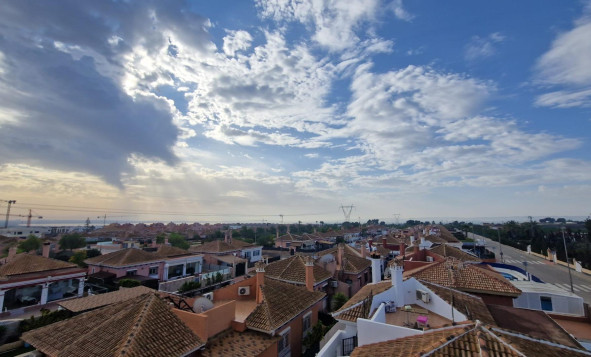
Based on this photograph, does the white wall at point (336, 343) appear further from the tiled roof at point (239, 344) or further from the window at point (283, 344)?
the window at point (283, 344)

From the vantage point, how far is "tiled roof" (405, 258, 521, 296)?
1313 centimetres

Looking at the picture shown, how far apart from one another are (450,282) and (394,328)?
7.13m

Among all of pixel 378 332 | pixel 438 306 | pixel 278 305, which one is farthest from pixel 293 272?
pixel 378 332

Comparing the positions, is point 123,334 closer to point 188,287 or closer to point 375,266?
point 375,266

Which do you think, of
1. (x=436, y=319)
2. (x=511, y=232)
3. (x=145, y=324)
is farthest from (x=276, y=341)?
(x=511, y=232)

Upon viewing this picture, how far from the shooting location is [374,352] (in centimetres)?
766

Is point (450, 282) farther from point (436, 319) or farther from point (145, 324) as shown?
point (145, 324)

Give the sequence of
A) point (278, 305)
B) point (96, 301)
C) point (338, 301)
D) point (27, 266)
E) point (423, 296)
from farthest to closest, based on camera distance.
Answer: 1. point (27, 266)
2. point (338, 301)
3. point (96, 301)
4. point (278, 305)
5. point (423, 296)

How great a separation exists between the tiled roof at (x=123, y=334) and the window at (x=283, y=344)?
4.28 metres

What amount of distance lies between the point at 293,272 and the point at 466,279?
11.7 meters

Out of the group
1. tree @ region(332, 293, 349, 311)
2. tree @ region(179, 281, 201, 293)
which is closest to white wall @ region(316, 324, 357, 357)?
tree @ region(332, 293, 349, 311)

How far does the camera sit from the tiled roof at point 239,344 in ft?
34.4

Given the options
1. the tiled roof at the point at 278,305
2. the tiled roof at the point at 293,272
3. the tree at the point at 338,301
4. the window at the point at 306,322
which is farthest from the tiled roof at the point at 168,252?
the window at the point at 306,322

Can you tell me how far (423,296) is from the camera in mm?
12297
